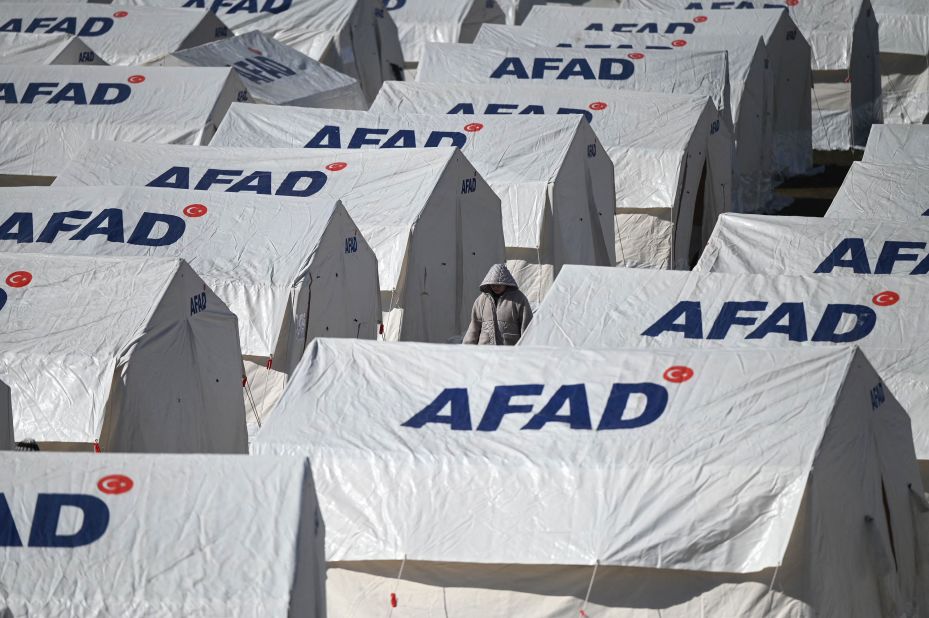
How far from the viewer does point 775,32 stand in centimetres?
2689

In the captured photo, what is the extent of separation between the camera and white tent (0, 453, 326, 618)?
27.1 ft

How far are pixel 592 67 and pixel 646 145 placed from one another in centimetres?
382

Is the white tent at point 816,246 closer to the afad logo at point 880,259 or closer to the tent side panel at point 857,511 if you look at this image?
the afad logo at point 880,259

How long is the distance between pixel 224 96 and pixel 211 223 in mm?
6751

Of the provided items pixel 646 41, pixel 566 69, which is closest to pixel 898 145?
pixel 566 69

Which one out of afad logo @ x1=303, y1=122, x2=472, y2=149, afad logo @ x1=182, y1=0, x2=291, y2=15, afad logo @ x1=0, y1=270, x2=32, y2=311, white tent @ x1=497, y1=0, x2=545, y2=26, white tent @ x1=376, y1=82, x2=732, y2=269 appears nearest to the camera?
afad logo @ x1=0, y1=270, x2=32, y2=311

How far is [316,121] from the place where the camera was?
67.5ft

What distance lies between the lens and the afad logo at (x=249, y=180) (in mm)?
17719

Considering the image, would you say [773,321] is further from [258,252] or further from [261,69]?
[261,69]

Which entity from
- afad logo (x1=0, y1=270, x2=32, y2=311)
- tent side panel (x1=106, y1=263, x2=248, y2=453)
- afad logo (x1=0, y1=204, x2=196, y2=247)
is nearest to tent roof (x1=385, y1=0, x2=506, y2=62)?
afad logo (x1=0, y1=204, x2=196, y2=247)

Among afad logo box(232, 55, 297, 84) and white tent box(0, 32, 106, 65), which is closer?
afad logo box(232, 55, 297, 84)

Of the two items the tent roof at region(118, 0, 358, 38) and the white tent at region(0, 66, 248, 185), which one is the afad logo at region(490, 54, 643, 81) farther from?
the tent roof at region(118, 0, 358, 38)

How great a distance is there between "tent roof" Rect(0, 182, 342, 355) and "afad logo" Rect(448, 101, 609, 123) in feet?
21.7

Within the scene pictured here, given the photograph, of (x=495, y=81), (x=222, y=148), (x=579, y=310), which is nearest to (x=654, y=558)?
(x=579, y=310)
